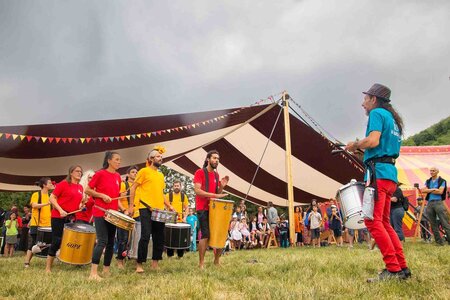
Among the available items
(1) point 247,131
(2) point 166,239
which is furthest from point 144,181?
(1) point 247,131

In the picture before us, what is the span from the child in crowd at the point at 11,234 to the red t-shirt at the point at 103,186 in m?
8.07

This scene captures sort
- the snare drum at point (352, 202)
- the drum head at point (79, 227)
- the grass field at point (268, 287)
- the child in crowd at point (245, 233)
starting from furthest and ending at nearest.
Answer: the child in crowd at point (245, 233)
the drum head at point (79, 227)
the snare drum at point (352, 202)
the grass field at point (268, 287)

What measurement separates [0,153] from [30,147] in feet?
1.68

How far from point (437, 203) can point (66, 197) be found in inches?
290

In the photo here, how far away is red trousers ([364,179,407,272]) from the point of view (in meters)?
3.15

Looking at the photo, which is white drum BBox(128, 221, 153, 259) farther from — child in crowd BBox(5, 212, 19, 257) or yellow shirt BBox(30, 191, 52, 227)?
child in crowd BBox(5, 212, 19, 257)

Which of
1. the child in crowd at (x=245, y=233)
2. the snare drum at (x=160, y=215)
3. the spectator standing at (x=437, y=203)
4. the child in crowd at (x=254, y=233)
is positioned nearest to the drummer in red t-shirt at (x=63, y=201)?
the snare drum at (x=160, y=215)

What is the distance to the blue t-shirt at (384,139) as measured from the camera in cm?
332

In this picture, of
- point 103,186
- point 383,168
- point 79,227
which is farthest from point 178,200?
point 383,168

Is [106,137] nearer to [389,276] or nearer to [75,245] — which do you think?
[75,245]

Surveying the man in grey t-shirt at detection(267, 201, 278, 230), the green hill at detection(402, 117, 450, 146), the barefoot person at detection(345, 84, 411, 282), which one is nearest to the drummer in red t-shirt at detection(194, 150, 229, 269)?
the barefoot person at detection(345, 84, 411, 282)

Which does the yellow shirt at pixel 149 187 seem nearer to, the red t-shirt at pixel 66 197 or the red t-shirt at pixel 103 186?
the red t-shirt at pixel 103 186

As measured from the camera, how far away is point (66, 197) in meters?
5.48

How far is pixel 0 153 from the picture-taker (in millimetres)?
6723
